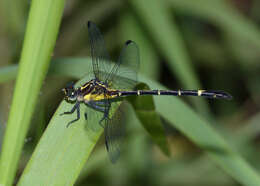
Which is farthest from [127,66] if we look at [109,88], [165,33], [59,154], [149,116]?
[59,154]

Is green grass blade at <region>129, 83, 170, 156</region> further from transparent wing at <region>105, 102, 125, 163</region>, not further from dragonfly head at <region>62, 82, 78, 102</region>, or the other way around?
dragonfly head at <region>62, 82, 78, 102</region>

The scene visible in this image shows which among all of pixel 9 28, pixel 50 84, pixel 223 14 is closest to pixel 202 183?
pixel 223 14

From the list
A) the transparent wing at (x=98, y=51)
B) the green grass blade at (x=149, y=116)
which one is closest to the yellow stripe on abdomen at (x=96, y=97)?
the transparent wing at (x=98, y=51)

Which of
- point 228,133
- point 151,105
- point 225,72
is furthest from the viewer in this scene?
point 225,72

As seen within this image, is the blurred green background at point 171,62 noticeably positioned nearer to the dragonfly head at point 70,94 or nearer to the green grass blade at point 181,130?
the dragonfly head at point 70,94

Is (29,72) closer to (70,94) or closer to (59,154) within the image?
(59,154)

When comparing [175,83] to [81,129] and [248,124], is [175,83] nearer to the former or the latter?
[248,124]
